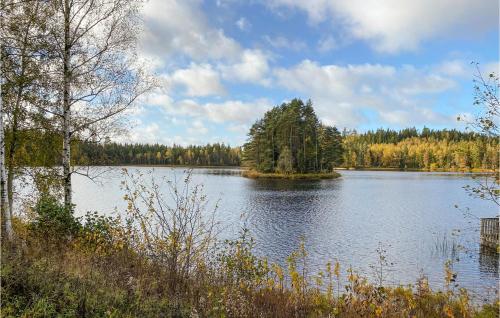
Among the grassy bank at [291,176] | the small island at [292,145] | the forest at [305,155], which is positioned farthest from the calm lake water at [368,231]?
the small island at [292,145]

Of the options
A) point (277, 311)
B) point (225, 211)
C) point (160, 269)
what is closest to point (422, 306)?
point (277, 311)

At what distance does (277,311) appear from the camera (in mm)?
6863

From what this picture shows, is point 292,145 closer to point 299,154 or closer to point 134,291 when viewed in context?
point 299,154

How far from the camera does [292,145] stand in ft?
284

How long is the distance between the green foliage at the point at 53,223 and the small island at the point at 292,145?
233ft

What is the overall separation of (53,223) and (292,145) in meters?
77.6

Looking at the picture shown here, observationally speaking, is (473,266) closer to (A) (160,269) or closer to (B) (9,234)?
(A) (160,269)

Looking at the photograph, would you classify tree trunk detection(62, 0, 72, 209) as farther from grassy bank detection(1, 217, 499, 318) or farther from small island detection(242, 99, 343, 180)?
small island detection(242, 99, 343, 180)

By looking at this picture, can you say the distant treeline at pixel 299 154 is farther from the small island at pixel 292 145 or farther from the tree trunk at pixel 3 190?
the tree trunk at pixel 3 190

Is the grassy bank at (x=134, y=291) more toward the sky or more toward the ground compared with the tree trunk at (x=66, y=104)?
more toward the ground

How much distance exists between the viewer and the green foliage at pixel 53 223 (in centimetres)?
1058

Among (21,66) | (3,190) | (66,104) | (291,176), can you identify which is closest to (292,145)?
(291,176)

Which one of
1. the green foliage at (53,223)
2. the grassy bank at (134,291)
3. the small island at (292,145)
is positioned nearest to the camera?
the grassy bank at (134,291)

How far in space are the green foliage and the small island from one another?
70.9m
